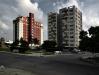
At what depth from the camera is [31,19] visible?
16775 centimetres

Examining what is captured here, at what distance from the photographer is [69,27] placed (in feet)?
450

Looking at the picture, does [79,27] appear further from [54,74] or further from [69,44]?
[54,74]

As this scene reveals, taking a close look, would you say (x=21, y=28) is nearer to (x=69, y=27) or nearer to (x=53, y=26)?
(x=53, y=26)

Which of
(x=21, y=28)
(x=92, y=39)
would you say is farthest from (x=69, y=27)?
(x=92, y=39)

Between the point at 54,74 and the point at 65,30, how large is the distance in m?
122

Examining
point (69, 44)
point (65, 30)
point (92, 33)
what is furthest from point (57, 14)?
point (92, 33)

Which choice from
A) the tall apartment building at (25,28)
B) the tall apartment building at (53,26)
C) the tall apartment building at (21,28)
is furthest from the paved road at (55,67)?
the tall apartment building at (21,28)

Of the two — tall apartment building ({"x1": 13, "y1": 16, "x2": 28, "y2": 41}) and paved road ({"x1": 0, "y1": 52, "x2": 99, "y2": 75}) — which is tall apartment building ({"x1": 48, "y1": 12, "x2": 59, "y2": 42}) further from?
paved road ({"x1": 0, "y1": 52, "x2": 99, "y2": 75})

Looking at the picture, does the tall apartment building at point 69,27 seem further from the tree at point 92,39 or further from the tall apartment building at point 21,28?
the tree at point 92,39

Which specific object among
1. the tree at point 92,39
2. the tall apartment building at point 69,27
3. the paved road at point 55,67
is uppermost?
the tall apartment building at point 69,27

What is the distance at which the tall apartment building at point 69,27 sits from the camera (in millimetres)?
131875

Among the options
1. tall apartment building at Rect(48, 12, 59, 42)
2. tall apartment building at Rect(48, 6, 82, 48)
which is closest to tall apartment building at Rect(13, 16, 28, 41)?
tall apartment building at Rect(48, 12, 59, 42)

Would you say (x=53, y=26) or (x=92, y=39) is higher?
(x=53, y=26)

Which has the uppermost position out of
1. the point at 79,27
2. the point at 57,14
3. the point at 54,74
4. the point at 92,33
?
the point at 57,14
